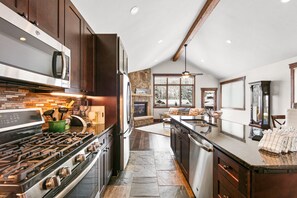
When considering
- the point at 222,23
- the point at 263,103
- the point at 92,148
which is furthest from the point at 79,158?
the point at 263,103

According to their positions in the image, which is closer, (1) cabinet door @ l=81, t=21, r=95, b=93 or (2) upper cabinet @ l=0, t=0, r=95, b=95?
(2) upper cabinet @ l=0, t=0, r=95, b=95

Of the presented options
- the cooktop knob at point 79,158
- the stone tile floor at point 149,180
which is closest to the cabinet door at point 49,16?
the cooktop knob at point 79,158

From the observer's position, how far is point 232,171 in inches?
55.9

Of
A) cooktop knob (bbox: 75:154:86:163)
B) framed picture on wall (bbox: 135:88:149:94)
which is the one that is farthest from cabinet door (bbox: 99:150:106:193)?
framed picture on wall (bbox: 135:88:149:94)

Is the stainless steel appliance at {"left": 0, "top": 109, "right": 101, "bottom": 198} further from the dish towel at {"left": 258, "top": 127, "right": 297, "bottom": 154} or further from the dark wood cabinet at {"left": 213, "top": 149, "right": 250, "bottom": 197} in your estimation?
the dish towel at {"left": 258, "top": 127, "right": 297, "bottom": 154}

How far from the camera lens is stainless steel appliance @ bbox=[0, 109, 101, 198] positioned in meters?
0.86

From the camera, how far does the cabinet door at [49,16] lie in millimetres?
1422

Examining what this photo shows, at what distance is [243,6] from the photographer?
471 centimetres

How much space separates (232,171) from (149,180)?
2048mm

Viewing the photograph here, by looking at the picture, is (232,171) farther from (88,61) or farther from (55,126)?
(88,61)

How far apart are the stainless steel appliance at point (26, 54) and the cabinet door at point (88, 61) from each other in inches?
37.6

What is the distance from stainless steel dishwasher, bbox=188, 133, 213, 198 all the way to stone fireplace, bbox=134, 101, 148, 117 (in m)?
8.31

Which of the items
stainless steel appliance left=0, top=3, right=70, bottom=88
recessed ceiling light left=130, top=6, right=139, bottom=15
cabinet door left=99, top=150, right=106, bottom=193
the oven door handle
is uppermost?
recessed ceiling light left=130, top=6, right=139, bottom=15

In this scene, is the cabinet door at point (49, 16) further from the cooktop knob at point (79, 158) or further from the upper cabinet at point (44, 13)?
the cooktop knob at point (79, 158)
